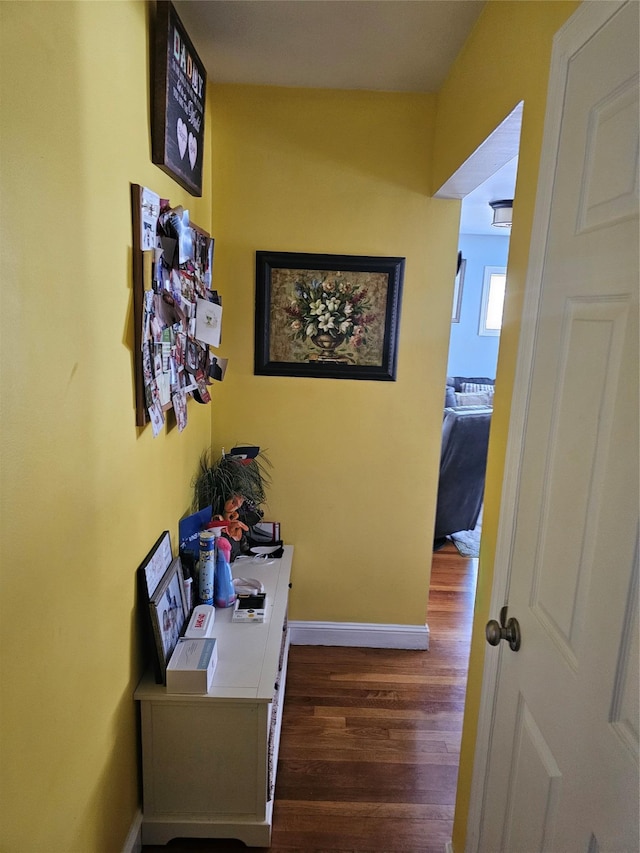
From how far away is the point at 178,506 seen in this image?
1.98 meters

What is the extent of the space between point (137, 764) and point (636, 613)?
1.52 meters

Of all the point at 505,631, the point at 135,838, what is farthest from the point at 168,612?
the point at 505,631

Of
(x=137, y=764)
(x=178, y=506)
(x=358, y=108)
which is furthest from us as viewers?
(x=358, y=108)

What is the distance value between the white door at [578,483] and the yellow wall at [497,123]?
8cm

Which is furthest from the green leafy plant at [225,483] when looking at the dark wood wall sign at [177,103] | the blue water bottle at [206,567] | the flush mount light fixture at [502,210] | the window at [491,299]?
the window at [491,299]

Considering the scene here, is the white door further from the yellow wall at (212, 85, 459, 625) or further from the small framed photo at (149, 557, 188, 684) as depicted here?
the yellow wall at (212, 85, 459, 625)

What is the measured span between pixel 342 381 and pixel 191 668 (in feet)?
4.38

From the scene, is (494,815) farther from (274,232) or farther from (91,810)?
(274,232)

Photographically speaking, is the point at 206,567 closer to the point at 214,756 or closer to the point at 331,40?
the point at 214,756

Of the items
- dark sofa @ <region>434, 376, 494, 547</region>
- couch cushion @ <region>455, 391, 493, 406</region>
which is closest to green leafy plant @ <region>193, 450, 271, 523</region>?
dark sofa @ <region>434, 376, 494, 547</region>

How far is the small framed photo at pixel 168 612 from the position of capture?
5.09ft

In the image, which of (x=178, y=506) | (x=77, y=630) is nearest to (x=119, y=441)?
(x=77, y=630)

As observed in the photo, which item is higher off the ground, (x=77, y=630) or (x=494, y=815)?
(x=77, y=630)

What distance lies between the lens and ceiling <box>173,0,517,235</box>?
5.33ft
